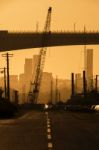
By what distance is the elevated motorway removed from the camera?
382ft

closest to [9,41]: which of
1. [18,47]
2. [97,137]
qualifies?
[18,47]

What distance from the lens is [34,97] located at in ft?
497

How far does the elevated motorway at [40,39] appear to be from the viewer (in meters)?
116

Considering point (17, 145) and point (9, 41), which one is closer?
point (17, 145)

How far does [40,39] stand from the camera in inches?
5022

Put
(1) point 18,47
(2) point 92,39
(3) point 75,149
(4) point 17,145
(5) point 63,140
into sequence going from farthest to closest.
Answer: (2) point 92,39 → (1) point 18,47 → (5) point 63,140 → (4) point 17,145 → (3) point 75,149

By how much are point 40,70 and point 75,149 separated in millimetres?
124882

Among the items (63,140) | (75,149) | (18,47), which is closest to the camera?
(75,149)

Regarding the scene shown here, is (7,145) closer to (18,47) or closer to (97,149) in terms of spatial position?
(97,149)

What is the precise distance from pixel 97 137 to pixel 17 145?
15.9 feet

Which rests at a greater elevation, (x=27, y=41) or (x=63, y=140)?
(x=27, y=41)

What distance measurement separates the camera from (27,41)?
388 ft

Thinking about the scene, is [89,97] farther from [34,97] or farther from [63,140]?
[63,140]

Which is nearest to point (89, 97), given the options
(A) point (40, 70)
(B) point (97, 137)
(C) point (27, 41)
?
(A) point (40, 70)
